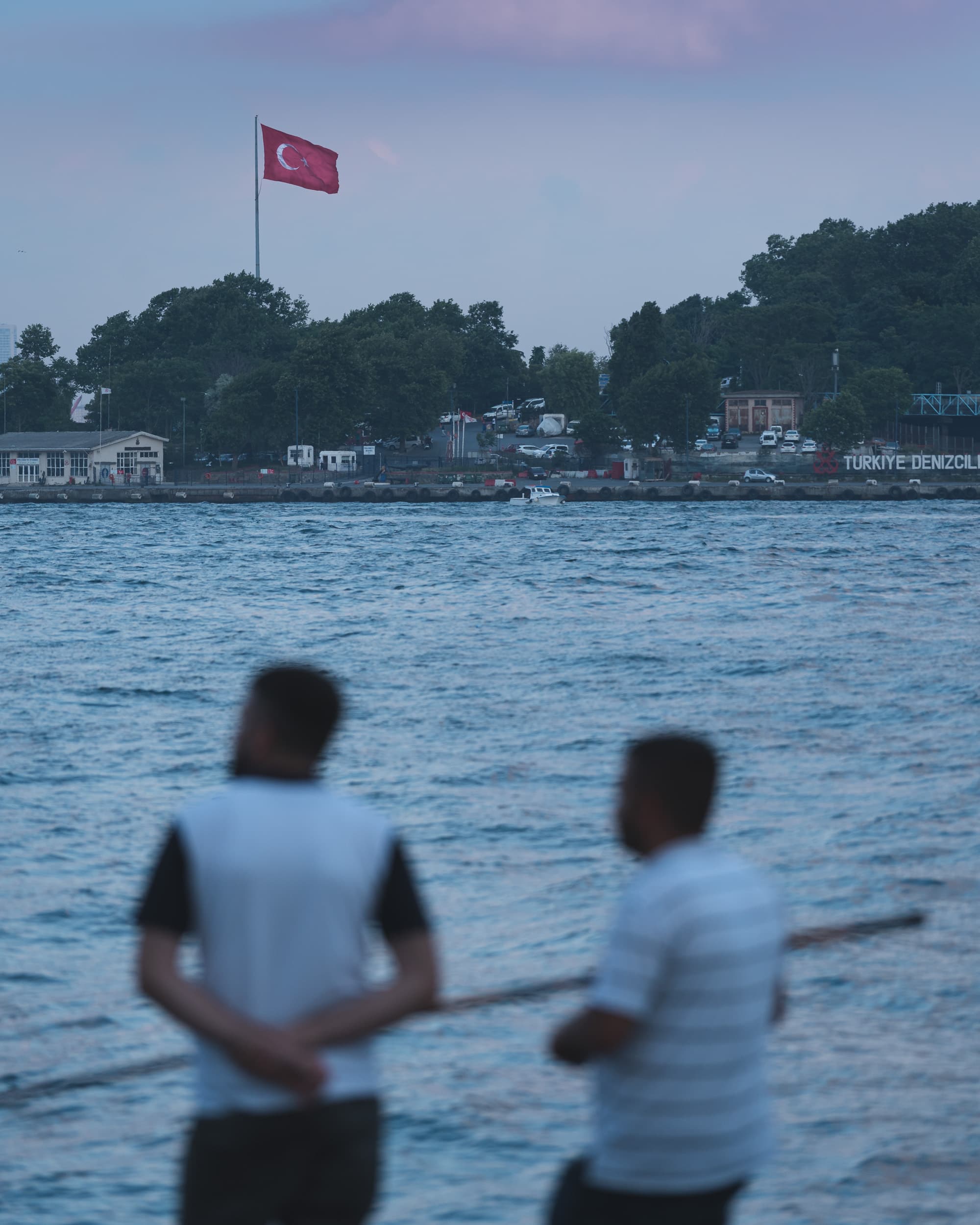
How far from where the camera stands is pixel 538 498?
127 metres

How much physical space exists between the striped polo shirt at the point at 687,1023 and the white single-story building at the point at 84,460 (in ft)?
474

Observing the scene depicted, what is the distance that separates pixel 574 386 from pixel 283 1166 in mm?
158936

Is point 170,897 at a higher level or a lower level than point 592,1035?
higher

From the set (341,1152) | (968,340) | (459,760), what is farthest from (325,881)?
(968,340)

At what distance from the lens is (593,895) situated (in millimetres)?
15312

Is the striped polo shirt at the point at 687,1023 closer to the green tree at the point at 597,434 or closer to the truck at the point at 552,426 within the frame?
the green tree at the point at 597,434

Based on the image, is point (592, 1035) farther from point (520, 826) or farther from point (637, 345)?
point (637, 345)

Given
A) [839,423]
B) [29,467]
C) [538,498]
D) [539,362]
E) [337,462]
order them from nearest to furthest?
[538,498]
[839,423]
[29,467]
[337,462]
[539,362]

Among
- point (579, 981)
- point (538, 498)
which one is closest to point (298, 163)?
point (538, 498)

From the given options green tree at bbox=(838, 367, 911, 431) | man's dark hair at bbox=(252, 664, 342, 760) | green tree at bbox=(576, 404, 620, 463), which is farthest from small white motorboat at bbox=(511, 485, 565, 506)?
man's dark hair at bbox=(252, 664, 342, 760)

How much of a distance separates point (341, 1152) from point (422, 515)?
114861 mm

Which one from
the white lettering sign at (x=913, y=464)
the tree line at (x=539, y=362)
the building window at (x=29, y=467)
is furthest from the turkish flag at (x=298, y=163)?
the white lettering sign at (x=913, y=464)

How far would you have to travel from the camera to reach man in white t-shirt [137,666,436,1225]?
3.56 metres

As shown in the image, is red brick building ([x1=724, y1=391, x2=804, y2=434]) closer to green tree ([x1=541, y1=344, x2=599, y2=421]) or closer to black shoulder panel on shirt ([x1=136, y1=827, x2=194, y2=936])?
green tree ([x1=541, y1=344, x2=599, y2=421])
